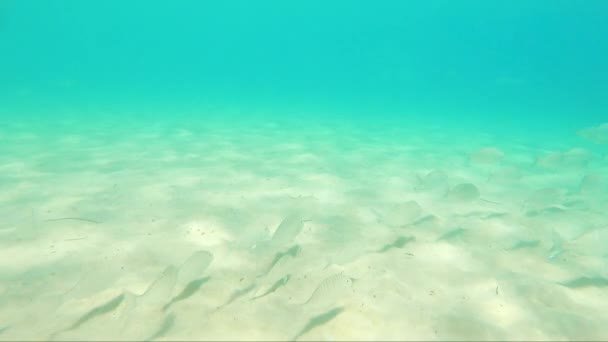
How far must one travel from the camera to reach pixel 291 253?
115 inches

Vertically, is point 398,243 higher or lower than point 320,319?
lower

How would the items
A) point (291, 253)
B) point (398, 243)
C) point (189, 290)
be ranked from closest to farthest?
point (189, 290) < point (291, 253) < point (398, 243)

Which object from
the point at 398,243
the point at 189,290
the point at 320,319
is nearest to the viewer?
the point at 320,319

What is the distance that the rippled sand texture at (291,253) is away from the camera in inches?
80.7

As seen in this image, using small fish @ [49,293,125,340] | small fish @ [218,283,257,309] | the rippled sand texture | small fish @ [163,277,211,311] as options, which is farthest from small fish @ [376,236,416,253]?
small fish @ [49,293,125,340]

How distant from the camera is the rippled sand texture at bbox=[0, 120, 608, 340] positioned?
2.05 metres

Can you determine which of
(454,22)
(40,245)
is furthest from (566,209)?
(454,22)

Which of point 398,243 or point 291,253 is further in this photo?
point 398,243

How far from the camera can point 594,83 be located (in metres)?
66.8

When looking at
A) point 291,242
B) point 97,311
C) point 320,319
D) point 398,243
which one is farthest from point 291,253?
point 97,311

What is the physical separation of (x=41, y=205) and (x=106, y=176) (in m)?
1.40

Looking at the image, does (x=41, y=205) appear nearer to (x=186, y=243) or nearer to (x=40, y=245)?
(x=40, y=245)

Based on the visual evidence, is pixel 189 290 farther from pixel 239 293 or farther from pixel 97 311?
pixel 97 311

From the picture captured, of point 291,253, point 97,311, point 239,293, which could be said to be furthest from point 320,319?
point 97,311
